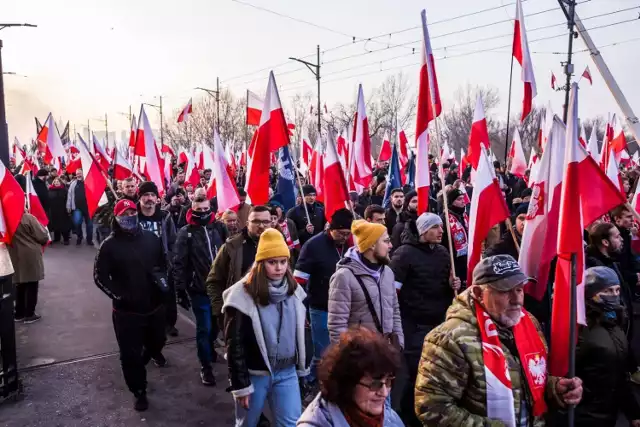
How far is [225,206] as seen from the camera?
7438 mm

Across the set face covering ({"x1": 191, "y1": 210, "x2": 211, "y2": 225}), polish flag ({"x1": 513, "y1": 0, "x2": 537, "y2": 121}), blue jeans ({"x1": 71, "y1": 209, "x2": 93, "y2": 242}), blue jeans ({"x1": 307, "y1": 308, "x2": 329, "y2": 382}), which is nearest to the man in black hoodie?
face covering ({"x1": 191, "y1": 210, "x2": 211, "y2": 225})

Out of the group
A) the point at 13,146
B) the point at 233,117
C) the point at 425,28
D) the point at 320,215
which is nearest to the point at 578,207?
the point at 425,28

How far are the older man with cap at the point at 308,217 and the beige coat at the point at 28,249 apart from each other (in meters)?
3.57

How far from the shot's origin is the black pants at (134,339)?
4.93 metres

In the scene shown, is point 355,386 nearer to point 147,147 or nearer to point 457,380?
point 457,380

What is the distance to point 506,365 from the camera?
8.09ft

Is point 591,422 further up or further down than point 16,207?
further down

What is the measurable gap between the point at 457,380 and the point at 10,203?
15.1 ft

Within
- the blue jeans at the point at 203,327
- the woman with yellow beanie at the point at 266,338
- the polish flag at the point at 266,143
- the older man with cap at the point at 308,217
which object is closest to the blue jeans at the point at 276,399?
the woman with yellow beanie at the point at 266,338

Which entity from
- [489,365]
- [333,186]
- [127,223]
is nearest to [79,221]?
[333,186]

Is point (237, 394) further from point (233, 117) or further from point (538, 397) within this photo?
point (233, 117)

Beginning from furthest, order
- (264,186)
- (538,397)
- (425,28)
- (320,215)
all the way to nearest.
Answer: (320,215) < (264,186) < (425,28) < (538,397)

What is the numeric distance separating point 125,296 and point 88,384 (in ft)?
4.40

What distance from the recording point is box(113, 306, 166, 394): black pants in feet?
16.2
